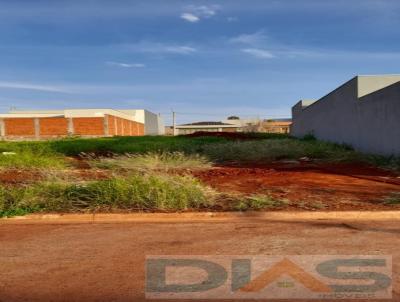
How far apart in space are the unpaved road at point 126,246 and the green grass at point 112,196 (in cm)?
66

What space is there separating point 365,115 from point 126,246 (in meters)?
16.0


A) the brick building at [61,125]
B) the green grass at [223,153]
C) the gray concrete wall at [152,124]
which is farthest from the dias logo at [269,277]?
the gray concrete wall at [152,124]

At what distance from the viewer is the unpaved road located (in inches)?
190

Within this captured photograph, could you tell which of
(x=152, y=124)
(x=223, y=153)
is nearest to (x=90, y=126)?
(x=223, y=153)

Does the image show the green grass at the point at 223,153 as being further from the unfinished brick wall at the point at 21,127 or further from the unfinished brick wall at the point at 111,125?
the unfinished brick wall at the point at 21,127

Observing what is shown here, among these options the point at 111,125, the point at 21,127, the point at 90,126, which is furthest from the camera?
the point at 111,125

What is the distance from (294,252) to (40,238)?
12.2 ft

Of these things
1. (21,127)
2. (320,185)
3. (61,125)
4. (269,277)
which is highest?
(61,125)

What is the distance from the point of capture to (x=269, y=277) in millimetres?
4961

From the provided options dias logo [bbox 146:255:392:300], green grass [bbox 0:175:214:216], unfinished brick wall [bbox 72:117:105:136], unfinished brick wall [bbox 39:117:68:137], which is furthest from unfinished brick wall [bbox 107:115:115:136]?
dias logo [bbox 146:255:392:300]

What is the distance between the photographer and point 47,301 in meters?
4.43

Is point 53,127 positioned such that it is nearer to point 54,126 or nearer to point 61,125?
point 54,126

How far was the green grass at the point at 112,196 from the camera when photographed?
877 cm

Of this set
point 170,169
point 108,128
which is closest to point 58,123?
point 108,128
